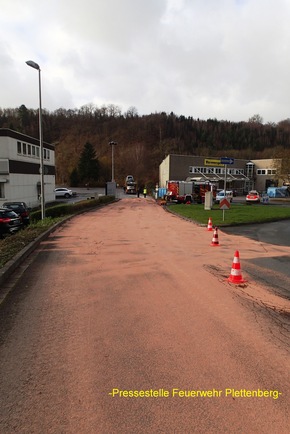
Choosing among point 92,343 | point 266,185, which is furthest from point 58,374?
point 266,185

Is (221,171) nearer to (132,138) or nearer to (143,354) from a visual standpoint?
(143,354)

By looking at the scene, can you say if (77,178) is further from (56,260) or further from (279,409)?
(279,409)

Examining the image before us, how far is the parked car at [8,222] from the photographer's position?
1599cm

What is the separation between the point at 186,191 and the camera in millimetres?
40562

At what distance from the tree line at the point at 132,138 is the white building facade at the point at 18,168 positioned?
58443 mm

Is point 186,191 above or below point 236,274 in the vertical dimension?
above

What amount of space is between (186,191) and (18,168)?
19461mm

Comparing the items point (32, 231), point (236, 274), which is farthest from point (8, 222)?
point (236, 274)

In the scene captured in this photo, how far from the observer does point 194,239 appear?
44.2 feet

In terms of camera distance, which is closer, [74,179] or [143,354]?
[143,354]

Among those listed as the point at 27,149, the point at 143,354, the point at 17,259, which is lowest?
the point at 143,354

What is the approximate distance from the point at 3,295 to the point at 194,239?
8.70m

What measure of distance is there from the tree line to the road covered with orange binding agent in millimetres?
92267

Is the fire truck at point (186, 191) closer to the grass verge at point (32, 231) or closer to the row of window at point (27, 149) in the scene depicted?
the grass verge at point (32, 231)
